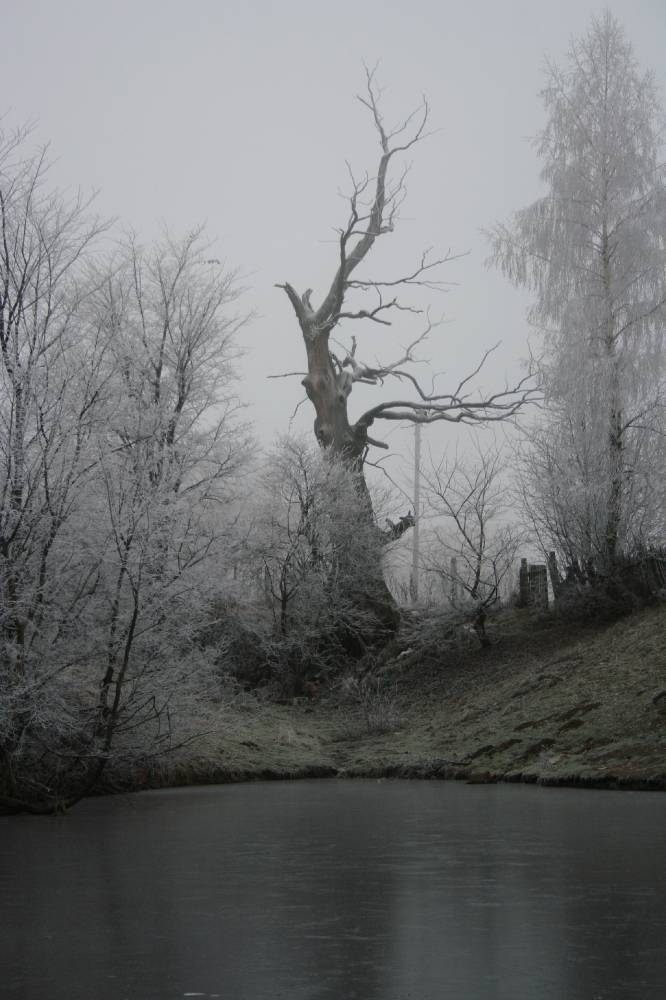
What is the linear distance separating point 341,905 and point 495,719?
1122 cm

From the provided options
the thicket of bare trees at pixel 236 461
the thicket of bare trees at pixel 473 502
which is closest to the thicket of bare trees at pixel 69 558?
the thicket of bare trees at pixel 236 461

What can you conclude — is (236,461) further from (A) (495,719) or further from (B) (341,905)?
(B) (341,905)

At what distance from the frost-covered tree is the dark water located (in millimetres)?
10131

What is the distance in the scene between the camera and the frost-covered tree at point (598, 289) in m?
20.2

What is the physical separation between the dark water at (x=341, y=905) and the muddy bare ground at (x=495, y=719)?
317cm

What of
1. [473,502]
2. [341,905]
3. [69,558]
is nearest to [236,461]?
[473,502]

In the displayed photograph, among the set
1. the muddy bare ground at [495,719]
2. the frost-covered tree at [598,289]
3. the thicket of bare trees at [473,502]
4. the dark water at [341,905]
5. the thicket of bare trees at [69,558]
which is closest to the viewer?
the dark water at [341,905]

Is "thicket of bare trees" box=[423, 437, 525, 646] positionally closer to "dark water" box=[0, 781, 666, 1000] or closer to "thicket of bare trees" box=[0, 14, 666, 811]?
"thicket of bare trees" box=[0, 14, 666, 811]

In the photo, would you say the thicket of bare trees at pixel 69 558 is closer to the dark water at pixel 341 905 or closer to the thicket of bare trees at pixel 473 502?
the dark water at pixel 341 905

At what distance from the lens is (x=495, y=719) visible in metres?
16.7

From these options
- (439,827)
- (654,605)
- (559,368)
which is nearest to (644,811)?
(439,827)

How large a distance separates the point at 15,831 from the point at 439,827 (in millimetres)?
3675

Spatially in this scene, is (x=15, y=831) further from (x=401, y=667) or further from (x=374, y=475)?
(x=374, y=475)

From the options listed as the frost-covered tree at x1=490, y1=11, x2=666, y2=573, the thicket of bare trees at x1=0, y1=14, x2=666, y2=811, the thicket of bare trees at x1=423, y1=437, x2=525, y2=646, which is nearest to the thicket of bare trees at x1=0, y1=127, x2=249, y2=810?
the thicket of bare trees at x1=0, y1=14, x2=666, y2=811
